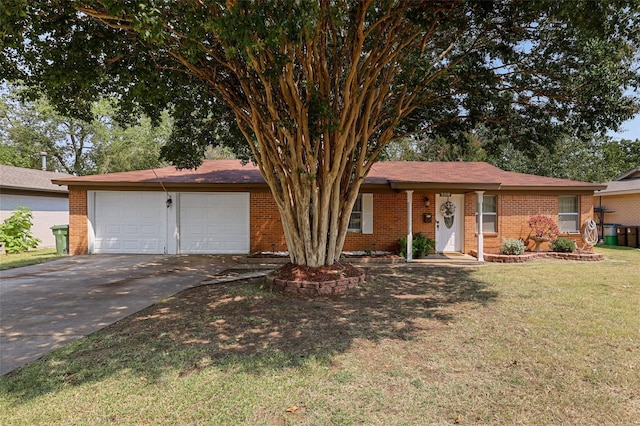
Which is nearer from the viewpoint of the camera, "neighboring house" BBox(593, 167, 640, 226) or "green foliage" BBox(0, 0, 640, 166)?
"green foliage" BBox(0, 0, 640, 166)

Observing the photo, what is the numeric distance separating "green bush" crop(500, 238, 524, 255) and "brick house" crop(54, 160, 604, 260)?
33.6 inches

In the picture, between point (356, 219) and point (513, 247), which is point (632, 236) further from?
point (356, 219)

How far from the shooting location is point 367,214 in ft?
36.8

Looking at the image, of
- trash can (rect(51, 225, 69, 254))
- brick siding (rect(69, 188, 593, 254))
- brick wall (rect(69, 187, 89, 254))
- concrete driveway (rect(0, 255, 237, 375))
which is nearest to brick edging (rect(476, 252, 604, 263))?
brick siding (rect(69, 188, 593, 254))

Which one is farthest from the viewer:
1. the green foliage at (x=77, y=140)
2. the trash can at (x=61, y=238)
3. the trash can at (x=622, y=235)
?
the green foliage at (x=77, y=140)

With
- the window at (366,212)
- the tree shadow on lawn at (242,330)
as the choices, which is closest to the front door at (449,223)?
the window at (366,212)

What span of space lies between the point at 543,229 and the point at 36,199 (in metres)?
20.3

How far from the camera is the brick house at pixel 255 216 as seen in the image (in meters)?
11.2

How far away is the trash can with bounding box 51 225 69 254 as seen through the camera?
36.9 ft

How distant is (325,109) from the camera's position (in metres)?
5.59

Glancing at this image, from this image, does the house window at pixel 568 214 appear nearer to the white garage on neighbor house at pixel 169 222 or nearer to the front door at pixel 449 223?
the front door at pixel 449 223

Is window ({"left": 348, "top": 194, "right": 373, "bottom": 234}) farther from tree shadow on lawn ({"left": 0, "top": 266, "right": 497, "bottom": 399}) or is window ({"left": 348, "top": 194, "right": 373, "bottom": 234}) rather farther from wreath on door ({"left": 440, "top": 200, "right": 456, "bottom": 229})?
tree shadow on lawn ({"left": 0, "top": 266, "right": 497, "bottom": 399})

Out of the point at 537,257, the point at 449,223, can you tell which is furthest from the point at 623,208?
the point at 449,223

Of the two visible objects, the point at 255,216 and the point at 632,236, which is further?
the point at 632,236
